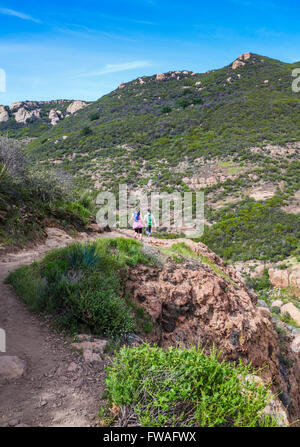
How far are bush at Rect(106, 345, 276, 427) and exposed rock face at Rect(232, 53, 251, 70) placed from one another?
74.1 metres

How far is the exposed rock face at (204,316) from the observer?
514 cm

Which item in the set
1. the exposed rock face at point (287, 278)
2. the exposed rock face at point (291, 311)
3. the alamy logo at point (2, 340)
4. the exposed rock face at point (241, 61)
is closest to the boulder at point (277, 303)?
the exposed rock face at point (291, 311)

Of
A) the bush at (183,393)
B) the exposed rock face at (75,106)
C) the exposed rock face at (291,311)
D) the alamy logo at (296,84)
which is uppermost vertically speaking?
the exposed rock face at (75,106)

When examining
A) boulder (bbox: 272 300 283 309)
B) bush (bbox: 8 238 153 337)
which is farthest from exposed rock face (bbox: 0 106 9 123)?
bush (bbox: 8 238 153 337)

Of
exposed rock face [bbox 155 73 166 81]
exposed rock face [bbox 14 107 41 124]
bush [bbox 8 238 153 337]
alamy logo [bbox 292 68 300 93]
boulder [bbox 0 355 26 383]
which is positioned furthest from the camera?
exposed rock face [bbox 14 107 41 124]

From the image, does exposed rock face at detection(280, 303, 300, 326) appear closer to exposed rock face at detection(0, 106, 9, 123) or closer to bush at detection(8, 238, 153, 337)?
bush at detection(8, 238, 153, 337)

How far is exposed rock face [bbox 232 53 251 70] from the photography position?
6359 cm

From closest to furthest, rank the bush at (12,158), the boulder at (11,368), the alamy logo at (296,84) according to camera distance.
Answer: the boulder at (11,368)
the bush at (12,158)
the alamy logo at (296,84)

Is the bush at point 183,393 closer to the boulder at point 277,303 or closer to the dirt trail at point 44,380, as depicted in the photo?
the dirt trail at point 44,380

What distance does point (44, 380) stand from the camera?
2.72 meters

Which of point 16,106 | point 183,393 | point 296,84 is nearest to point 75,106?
point 16,106

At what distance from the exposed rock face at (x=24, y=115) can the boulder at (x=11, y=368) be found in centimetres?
9174
